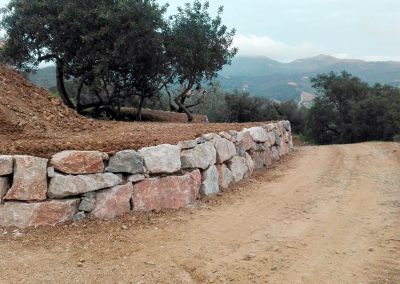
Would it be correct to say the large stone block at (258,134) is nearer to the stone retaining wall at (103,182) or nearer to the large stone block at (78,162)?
the stone retaining wall at (103,182)

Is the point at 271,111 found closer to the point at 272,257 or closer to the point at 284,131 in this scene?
the point at 284,131

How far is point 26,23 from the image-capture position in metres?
15.4

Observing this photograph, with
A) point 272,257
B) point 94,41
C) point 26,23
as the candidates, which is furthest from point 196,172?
point 26,23

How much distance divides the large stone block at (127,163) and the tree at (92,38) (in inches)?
353

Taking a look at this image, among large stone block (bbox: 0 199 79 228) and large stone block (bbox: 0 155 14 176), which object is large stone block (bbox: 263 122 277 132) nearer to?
large stone block (bbox: 0 199 79 228)

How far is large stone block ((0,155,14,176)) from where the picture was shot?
205 inches

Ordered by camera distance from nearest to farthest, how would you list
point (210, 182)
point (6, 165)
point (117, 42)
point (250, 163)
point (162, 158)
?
point (6, 165) → point (162, 158) → point (210, 182) → point (250, 163) → point (117, 42)

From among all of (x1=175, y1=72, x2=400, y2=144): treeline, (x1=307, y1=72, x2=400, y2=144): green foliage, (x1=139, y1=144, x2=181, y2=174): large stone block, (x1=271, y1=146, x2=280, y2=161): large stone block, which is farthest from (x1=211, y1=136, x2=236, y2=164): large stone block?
(x1=307, y1=72, x2=400, y2=144): green foliage

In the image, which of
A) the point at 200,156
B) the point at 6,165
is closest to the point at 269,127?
the point at 200,156

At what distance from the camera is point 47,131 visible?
7625mm

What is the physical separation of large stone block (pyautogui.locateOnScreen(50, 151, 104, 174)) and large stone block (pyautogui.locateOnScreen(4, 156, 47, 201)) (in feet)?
0.64

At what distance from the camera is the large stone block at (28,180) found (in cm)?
523

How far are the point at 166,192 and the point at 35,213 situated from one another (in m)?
1.88

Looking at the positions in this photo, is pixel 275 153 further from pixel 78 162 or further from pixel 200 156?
pixel 78 162
